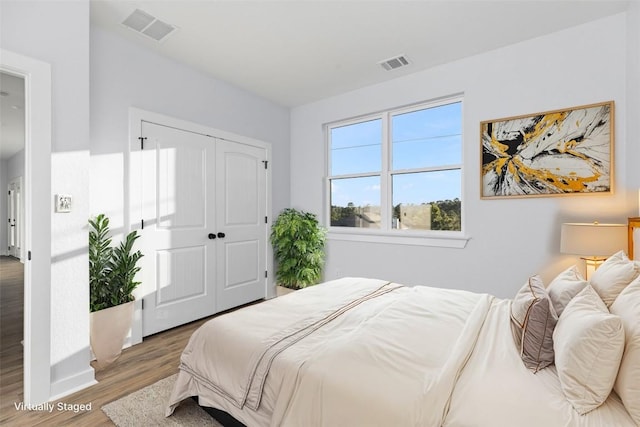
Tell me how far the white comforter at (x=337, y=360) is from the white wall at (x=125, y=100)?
181 centimetres

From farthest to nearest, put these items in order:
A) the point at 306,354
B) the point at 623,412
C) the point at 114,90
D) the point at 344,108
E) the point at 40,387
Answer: the point at 344,108 → the point at 114,90 → the point at 40,387 → the point at 306,354 → the point at 623,412

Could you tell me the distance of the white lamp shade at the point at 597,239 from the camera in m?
2.27

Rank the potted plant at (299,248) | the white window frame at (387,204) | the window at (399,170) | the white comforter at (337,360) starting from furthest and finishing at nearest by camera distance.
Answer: the potted plant at (299,248)
the window at (399,170)
the white window frame at (387,204)
the white comforter at (337,360)

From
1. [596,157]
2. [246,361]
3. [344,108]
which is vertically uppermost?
[344,108]

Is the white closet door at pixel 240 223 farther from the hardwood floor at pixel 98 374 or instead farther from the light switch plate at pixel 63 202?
the light switch plate at pixel 63 202

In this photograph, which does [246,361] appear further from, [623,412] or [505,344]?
[623,412]

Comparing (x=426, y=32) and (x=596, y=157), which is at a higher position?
(x=426, y=32)

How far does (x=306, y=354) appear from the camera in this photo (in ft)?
4.66

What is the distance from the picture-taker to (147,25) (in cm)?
269

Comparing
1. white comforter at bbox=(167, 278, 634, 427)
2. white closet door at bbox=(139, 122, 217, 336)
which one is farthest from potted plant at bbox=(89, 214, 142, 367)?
white comforter at bbox=(167, 278, 634, 427)

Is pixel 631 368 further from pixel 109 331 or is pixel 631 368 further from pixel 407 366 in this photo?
pixel 109 331

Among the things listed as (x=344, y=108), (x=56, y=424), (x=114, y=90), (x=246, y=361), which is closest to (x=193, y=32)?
(x=114, y=90)

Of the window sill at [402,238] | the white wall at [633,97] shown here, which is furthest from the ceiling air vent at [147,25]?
the white wall at [633,97]

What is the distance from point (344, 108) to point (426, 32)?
1.55m
